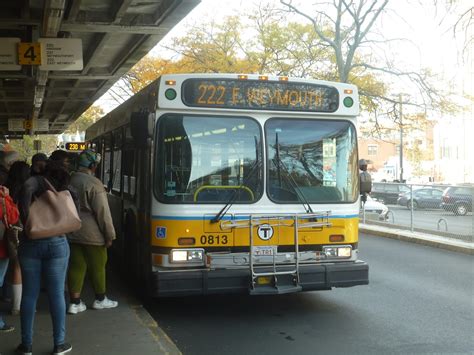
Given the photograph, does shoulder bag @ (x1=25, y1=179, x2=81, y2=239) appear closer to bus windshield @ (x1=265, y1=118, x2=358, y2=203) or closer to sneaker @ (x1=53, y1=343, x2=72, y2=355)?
sneaker @ (x1=53, y1=343, x2=72, y2=355)

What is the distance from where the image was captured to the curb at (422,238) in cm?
1220

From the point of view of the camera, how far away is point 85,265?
6.50m

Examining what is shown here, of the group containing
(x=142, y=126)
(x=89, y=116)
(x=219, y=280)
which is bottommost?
(x=219, y=280)

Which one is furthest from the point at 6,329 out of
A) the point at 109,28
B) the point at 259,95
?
the point at 109,28

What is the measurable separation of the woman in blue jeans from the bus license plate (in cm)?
235

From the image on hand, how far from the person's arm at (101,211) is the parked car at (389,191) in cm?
1059

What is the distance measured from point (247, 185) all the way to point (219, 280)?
1.16 m

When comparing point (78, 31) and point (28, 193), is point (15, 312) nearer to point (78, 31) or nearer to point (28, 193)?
point (28, 193)

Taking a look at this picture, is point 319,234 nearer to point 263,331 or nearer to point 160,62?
point 263,331

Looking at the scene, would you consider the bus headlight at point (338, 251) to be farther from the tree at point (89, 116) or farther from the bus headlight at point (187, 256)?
the tree at point (89, 116)

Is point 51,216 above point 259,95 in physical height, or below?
below

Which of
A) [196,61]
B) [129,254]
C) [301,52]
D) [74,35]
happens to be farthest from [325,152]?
[196,61]

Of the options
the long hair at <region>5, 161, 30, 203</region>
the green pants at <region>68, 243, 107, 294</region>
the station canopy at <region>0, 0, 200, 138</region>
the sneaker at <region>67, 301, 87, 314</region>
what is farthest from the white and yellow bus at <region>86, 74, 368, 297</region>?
the station canopy at <region>0, 0, 200, 138</region>

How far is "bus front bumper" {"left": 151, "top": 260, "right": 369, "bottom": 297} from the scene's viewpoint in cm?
613
